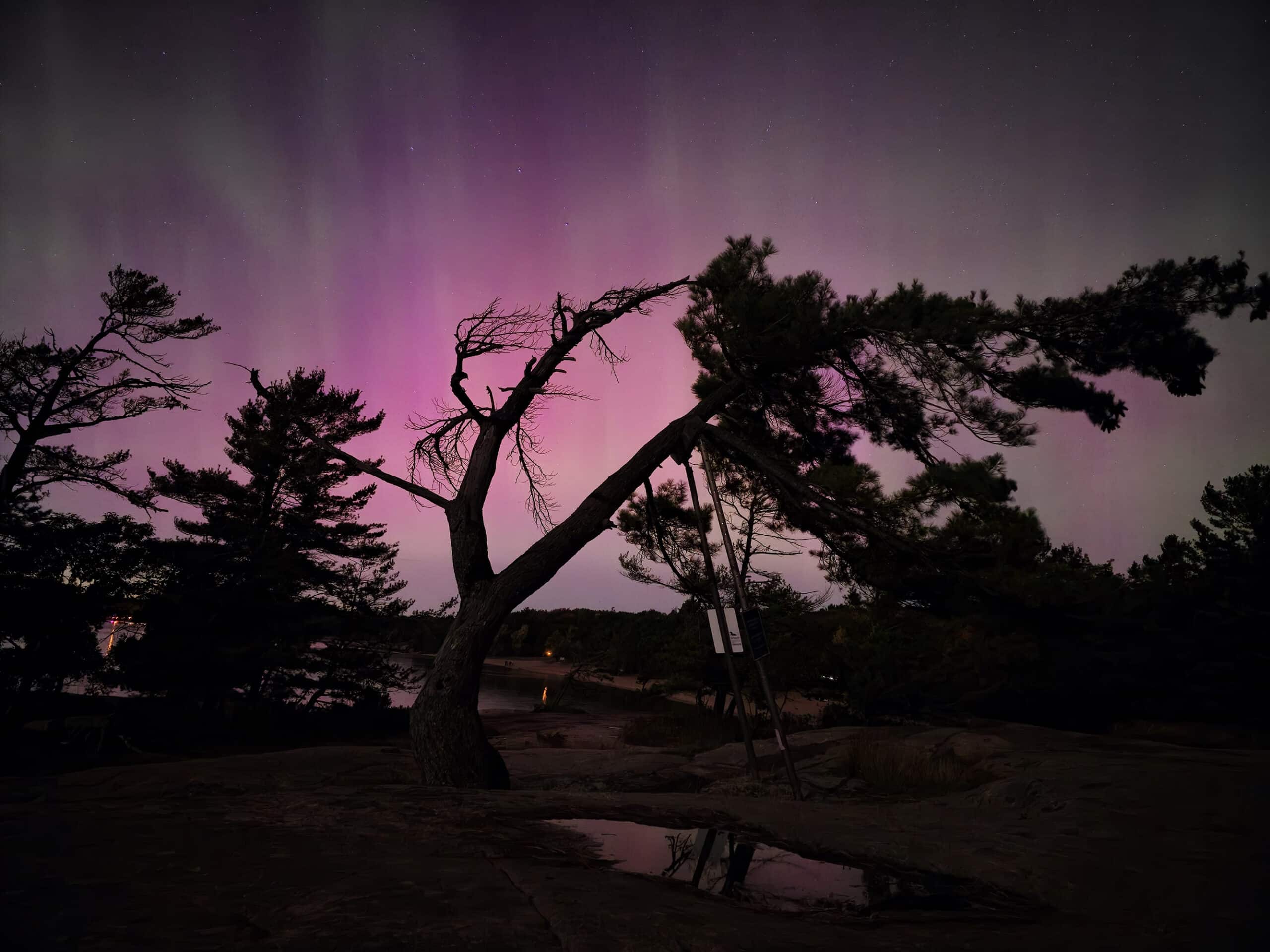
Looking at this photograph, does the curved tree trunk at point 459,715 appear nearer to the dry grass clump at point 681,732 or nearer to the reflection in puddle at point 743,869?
the reflection in puddle at point 743,869

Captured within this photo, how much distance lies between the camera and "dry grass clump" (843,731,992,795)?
7660 mm

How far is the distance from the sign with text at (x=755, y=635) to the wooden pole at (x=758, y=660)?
62mm

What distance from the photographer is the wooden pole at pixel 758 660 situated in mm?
7070

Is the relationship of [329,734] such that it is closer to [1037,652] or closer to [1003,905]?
[1037,652]

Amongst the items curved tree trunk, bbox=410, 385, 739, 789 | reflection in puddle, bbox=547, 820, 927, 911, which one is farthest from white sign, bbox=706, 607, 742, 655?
reflection in puddle, bbox=547, 820, 927, 911

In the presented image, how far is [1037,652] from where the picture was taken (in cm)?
1238

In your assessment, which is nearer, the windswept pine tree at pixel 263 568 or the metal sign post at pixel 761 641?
the metal sign post at pixel 761 641

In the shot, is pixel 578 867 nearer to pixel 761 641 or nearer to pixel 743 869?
pixel 743 869

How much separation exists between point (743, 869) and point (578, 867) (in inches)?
34.6

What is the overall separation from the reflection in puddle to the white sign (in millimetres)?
3783

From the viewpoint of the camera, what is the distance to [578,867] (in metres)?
3.17

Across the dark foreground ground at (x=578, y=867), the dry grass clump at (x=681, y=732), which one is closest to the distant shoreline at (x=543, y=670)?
the dry grass clump at (x=681, y=732)

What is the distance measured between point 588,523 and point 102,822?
631 centimetres

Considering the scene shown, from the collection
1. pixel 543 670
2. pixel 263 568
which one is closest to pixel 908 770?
pixel 263 568
